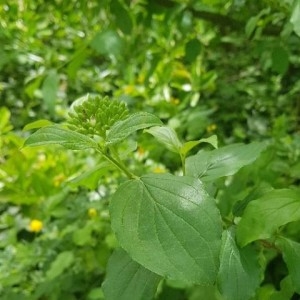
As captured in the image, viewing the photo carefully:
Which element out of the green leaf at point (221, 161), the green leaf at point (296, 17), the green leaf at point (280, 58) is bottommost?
the green leaf at point (280, 58)

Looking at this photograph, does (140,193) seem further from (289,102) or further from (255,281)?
(289,102)

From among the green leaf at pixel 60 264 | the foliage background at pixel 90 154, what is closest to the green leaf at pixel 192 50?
the foliage background at pixel 90 154

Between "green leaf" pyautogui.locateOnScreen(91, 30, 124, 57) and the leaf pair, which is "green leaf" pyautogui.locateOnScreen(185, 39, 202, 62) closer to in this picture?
"green leaf" pyautogui.locateOnScreen(91, 30, 124, 57)

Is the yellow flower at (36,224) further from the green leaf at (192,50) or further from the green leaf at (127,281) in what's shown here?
the green leaf at (127,281)

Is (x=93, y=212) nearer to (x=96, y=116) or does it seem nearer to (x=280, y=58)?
(x=280, y=58)

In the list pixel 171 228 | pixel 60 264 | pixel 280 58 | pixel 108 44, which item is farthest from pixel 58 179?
pixel 171 228

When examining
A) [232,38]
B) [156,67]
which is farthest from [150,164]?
[232,38]

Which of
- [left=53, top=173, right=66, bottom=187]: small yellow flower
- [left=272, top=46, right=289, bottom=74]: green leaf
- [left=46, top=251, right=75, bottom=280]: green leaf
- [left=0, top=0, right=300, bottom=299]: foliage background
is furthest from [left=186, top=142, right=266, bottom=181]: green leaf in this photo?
[left=53, top=173, right=66, bottom=187]: small yellow flower
